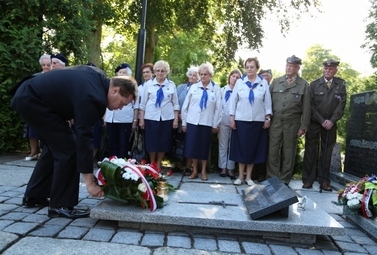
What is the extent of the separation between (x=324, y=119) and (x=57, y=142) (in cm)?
430

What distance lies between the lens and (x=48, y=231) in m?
3.29

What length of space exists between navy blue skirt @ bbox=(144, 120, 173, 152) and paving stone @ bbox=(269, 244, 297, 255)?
11.2 feet

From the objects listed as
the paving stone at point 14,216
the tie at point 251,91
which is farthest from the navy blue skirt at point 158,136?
the paving stone at point 14,216

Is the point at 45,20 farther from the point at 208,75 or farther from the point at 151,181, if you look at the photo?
the point at 151,181

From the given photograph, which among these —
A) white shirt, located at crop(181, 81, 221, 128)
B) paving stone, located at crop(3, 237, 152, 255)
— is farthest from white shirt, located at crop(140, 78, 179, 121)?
paving stone, located at crop(3, 237, 152, 255)

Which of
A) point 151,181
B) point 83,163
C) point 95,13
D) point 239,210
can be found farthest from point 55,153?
point 95,13

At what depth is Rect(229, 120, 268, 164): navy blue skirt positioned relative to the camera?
605 centimetres

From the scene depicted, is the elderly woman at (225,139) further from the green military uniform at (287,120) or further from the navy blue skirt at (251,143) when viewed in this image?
the green military uniform at (287,120)

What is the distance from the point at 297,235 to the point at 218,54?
12851 mm

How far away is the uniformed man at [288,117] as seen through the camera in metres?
6.04

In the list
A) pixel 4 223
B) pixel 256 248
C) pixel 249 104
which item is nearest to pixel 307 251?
pixel 256 248

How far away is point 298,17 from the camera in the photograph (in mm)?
14461

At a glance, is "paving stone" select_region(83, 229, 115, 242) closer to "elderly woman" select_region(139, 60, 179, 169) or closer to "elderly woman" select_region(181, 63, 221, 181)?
"elderly woman" select_region(181, 63, 221, 181)

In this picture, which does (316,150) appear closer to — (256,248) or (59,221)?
(256,248)
